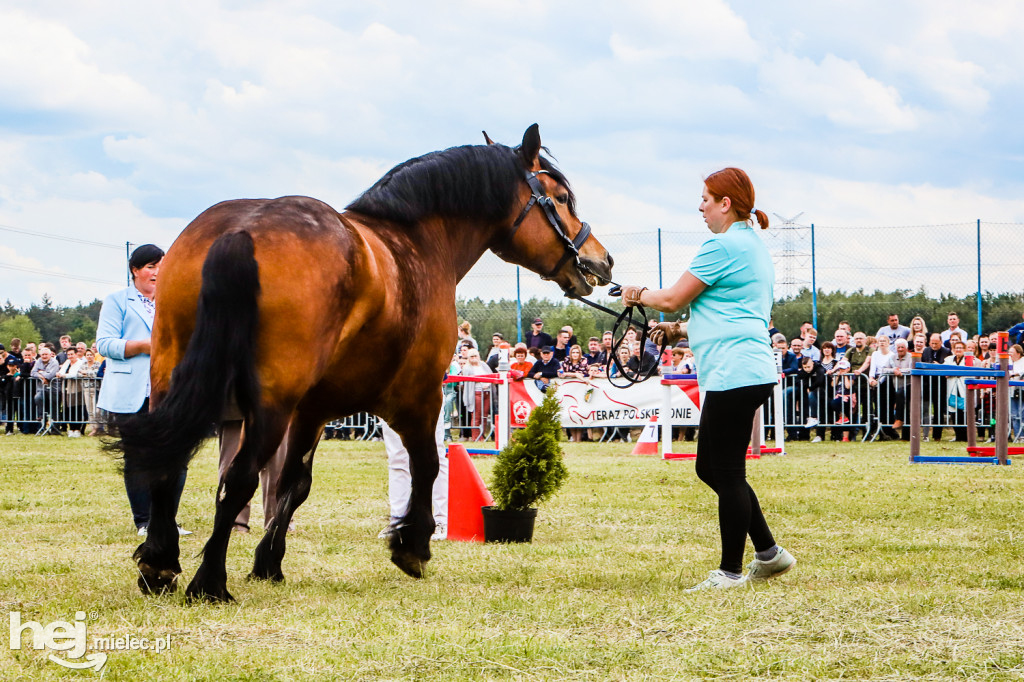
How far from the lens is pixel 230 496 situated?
4359 millimetres

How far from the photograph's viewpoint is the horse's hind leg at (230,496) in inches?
169

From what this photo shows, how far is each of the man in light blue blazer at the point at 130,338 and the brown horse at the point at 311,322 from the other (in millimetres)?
1878

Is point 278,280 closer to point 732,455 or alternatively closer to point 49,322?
point 732,455

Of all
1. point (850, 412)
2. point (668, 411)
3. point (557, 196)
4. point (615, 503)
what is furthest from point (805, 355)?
point (557, 196)

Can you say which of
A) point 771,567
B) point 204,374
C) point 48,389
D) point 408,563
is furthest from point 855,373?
point 48,389

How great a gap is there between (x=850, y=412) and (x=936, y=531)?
10.7 metres

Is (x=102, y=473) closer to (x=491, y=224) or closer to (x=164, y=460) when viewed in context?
(x=491, y=224)

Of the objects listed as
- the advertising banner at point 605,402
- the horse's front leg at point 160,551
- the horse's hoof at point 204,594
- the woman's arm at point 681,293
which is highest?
the woman's arm at point 681,293

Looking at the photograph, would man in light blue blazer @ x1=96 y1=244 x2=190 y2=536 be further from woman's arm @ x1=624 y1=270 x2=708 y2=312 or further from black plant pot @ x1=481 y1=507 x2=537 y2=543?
woman's arm @ x1=624 y1=270 x2=708 y2=312

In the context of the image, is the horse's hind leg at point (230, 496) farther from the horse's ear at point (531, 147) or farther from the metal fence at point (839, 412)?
the metal fence at point (839, 412)

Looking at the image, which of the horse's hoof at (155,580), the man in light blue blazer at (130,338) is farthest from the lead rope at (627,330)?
the man in light blue blazer at (130,338)

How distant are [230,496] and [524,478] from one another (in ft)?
8.37

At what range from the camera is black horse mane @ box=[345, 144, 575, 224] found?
17.7ft

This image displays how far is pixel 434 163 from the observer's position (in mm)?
5621
